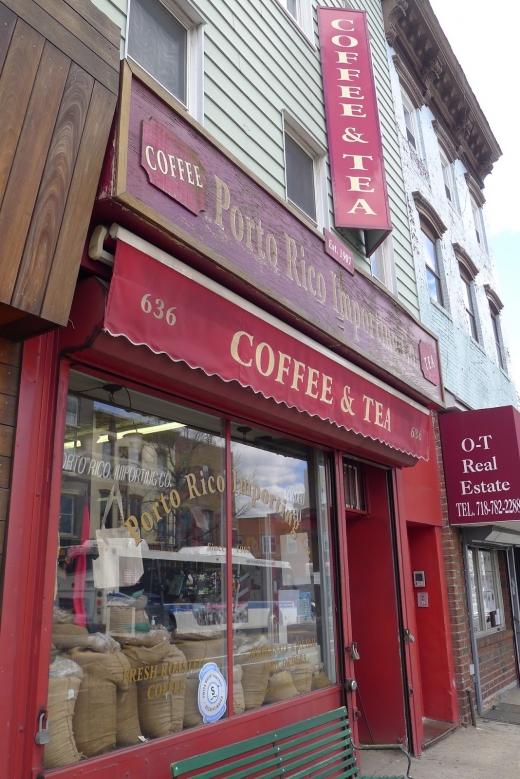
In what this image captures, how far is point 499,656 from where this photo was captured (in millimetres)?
10297

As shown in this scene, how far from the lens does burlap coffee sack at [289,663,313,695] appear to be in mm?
5402

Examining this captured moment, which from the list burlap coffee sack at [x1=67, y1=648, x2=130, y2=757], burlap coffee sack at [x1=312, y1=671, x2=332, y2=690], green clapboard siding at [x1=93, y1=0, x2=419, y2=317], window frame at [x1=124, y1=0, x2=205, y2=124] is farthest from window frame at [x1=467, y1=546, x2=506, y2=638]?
window frame at [x1=124, y1=0, x2=205, y2=124]

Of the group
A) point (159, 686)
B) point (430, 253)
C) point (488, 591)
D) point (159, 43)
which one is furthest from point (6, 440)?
point (488, 591)

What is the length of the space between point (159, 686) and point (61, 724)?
0.82 metres

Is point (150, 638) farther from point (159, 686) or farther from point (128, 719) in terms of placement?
point (128, 719)

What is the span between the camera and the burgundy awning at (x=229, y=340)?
3.59 metres

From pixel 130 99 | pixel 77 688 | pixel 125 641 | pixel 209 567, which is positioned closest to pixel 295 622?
pixel 209 567

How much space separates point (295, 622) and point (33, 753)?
2977mm

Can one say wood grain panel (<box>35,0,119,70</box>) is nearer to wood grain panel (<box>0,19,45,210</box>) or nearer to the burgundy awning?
wood grain panel (<box>0,19,45,210</box>)

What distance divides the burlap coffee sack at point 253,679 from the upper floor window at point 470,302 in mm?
9286

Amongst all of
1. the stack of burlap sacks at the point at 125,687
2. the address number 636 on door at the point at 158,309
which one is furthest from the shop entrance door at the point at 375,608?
the address number 636 on door at the point at 158,309

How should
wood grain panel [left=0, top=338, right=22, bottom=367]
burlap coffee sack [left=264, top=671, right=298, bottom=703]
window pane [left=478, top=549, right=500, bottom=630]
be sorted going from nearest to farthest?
wood grain panel [left=0, top=338, right=22, bottom=367]
burlap coffee sack [left=264, top=671, right=298, bottom=703]
window pane [left=478, top=549, right=500, bottom=630]

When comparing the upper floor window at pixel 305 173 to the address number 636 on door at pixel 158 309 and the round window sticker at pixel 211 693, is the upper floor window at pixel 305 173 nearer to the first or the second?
the address number 636 on door at pixel 158 309

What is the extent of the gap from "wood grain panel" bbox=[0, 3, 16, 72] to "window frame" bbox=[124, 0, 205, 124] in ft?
9.22
